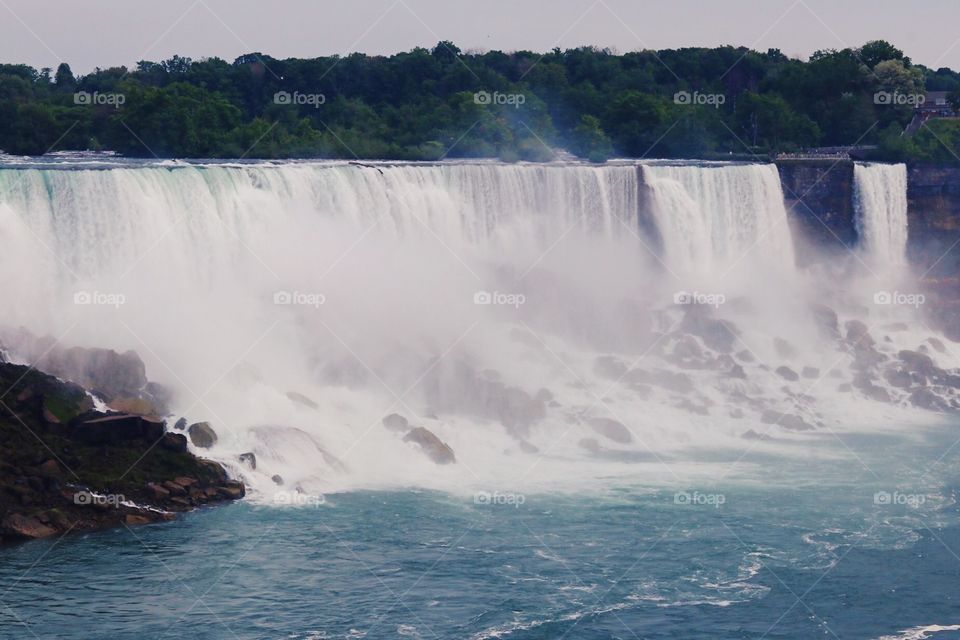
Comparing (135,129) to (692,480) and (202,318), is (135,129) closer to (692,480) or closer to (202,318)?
(202,318)

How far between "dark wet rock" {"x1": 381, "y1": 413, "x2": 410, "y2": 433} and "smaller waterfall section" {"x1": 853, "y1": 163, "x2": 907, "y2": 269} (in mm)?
28552

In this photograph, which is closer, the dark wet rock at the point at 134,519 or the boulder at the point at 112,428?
the dark wet rock at the point at 134,519

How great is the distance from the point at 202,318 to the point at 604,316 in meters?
15.0

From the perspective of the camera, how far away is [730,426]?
51.9 meters

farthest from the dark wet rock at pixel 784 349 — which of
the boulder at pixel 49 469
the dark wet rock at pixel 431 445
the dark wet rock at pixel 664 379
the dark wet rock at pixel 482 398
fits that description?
the boulder at pixel 49 469

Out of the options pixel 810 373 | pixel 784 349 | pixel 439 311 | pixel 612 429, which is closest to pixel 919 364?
pixel 810 373

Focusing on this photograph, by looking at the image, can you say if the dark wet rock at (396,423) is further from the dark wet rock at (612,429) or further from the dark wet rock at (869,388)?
the dark wet rock at (869,388)

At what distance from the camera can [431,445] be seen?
4644 cm

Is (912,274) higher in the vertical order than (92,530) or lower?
higher

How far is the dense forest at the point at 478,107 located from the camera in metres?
76.6

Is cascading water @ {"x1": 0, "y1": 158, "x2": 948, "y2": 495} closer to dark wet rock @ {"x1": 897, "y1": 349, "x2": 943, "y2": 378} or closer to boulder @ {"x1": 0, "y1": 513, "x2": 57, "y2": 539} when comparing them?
dark wet rock @ {"x1": 897, "y1": 349, "x2": 943, "y2": 378}

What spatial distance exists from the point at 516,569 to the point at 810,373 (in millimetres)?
24111

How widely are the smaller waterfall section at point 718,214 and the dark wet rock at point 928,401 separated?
434 inches

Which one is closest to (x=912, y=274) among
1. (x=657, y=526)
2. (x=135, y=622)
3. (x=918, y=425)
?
(x=918, y=425)
